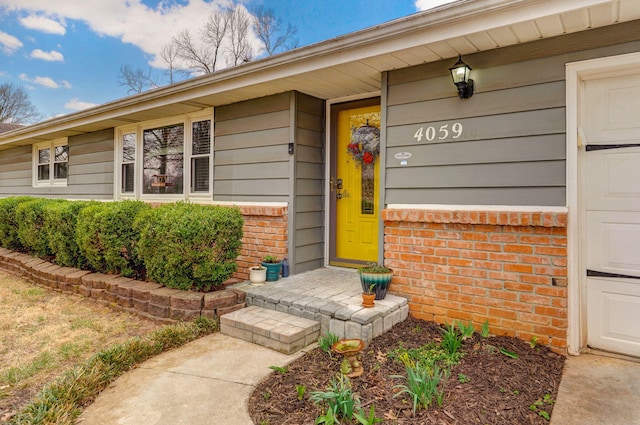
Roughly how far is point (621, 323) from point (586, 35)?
2111 mm

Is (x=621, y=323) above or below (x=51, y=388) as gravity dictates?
above

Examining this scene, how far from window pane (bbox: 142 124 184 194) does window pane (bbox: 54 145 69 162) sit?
112 inches

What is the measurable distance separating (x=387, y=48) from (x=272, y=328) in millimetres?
2502

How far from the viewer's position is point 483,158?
3.16m

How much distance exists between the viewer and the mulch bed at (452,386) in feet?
6.73

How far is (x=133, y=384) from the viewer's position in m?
2.47

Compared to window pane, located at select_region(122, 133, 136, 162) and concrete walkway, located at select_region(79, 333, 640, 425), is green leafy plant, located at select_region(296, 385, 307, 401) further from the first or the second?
window pane, located at select_region(122, 133, 136, 162)

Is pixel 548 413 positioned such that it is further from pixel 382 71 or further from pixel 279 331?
pixel 382 71

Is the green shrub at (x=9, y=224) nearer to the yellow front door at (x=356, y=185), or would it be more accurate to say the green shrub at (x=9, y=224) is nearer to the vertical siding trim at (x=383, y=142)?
the yellow front door at (x=356, y=185)

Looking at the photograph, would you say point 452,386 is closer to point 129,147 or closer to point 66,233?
point 66,233

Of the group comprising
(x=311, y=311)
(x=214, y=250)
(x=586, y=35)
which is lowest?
(x=311, y=311)

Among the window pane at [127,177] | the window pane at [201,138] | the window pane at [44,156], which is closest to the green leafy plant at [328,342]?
the window pane at [201,138]

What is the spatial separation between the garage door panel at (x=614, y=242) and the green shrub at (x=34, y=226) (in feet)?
21.6

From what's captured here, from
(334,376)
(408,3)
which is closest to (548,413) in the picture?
(334,376)
